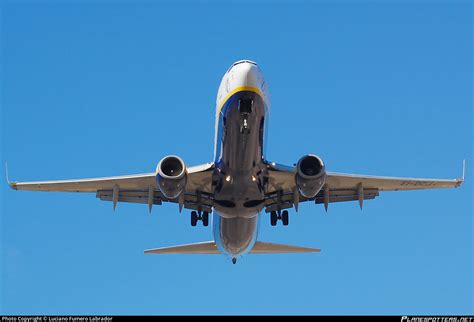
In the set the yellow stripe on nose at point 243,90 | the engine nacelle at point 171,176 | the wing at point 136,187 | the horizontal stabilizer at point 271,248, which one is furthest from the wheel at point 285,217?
the yellow stripe on nose at point 243,90

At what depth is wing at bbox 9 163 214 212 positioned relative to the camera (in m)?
32.7

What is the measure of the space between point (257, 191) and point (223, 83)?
4.38 m

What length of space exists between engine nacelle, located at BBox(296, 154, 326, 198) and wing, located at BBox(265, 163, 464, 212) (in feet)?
5.38

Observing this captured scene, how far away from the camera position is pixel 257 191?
104 feet

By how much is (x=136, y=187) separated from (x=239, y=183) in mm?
5102

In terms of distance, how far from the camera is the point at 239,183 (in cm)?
3117

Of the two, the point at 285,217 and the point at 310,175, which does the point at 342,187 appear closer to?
the point at 285,217

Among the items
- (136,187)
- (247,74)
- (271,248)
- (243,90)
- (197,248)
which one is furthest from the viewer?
(271,248)

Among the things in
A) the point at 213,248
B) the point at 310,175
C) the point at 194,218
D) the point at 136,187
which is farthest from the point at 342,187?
the point at 136,187

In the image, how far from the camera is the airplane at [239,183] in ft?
95.7

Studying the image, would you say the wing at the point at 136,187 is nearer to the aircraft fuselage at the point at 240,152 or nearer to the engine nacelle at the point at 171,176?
the aircraft fuselage at the point at 240,152

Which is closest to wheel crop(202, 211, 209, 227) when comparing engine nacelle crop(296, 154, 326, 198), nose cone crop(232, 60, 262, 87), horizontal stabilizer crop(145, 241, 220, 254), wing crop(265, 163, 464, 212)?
wing crop(265, 163, 464, 212)

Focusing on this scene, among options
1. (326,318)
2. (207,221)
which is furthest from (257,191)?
(326,318)

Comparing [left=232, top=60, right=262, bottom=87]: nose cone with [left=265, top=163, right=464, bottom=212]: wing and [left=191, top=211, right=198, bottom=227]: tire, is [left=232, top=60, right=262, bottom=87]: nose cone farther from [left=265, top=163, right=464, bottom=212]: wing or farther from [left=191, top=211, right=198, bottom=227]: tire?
[left=191, top=211, right=198, bottom=227]: tire
